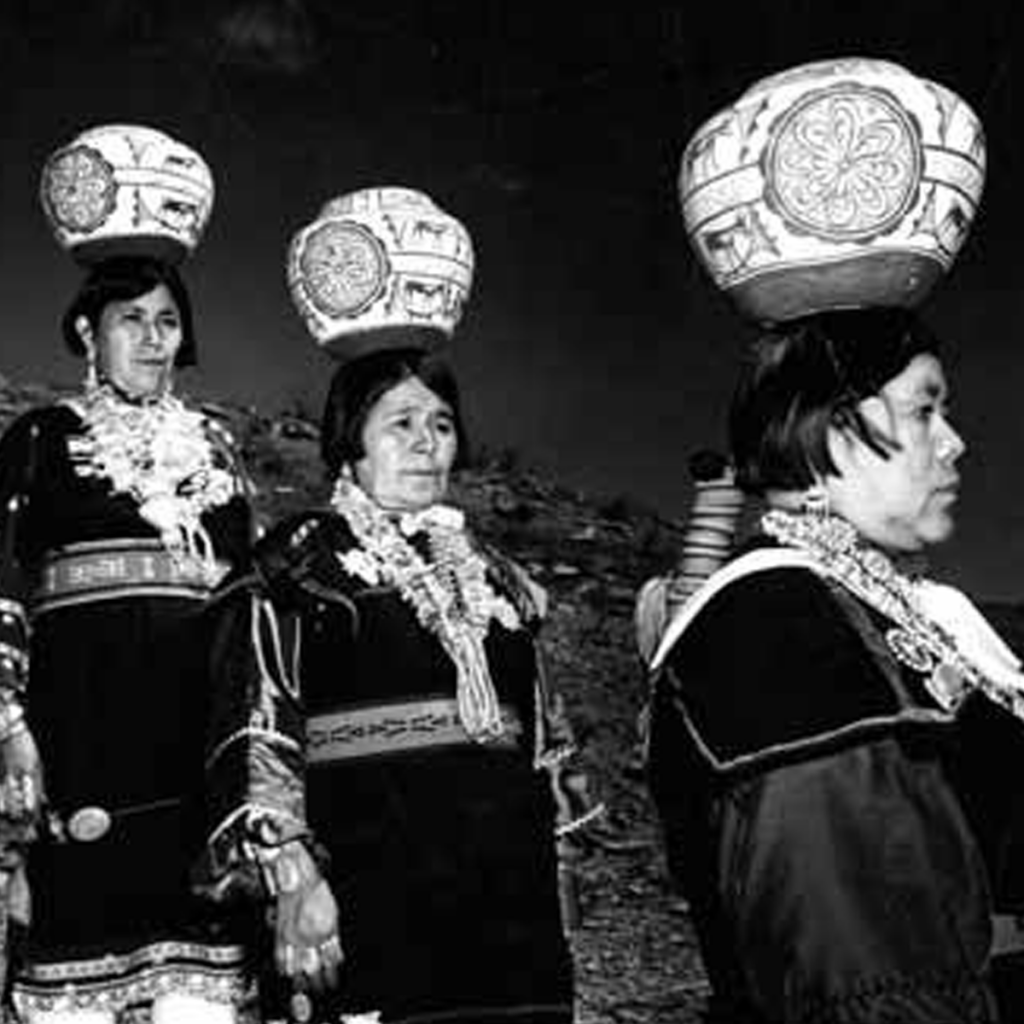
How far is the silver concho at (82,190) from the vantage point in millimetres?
3711

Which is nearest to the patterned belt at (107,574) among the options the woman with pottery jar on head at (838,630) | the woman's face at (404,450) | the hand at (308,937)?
the woman's face at (404,450)

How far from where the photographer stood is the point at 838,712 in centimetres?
170

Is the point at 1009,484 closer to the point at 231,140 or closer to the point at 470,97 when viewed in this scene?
the point at 470,97

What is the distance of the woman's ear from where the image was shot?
364cm

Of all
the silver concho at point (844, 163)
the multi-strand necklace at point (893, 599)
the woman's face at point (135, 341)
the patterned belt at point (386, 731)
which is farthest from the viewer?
the woman's face at point (135, 341)

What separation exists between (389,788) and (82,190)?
1263 mm

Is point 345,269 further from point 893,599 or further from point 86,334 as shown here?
point 893,599

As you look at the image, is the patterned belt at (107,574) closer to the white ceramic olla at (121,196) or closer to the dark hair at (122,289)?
the dark hair at (122,289)

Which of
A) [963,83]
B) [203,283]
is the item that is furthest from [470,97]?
[963,83]

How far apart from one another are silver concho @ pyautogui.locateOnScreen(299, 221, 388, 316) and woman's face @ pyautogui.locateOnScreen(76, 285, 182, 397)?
1.09ft

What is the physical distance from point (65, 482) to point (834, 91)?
1808mm

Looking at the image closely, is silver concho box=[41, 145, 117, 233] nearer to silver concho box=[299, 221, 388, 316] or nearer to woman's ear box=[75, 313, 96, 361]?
woman's ear box=[75, 313, 96, 361]

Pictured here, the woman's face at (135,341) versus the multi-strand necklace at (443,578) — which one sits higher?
the woman's face at (135,341)

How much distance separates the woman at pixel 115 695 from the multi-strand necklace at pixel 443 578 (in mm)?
345
